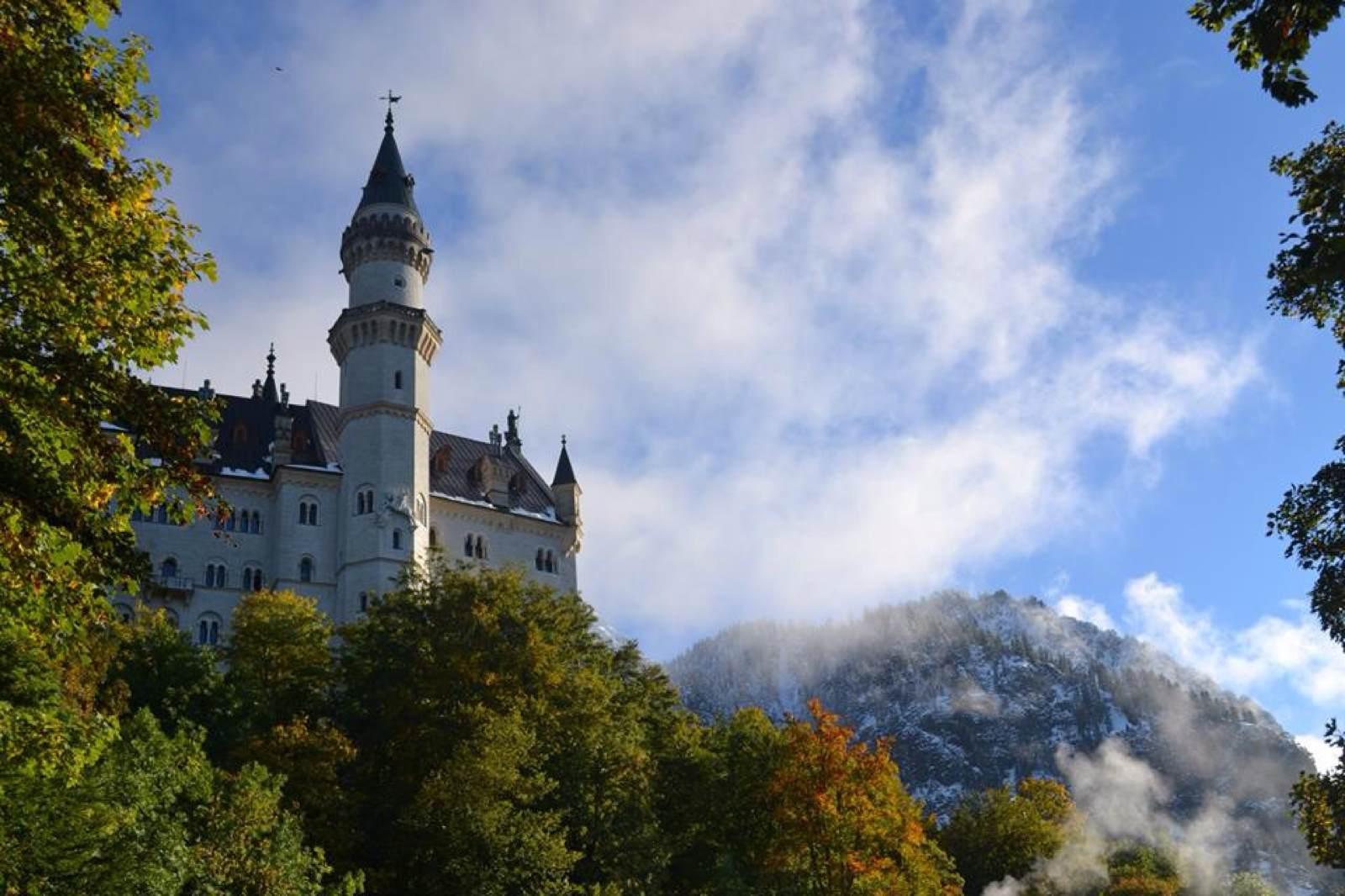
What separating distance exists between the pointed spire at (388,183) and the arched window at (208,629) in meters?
27.2

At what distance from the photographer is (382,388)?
2968 inches

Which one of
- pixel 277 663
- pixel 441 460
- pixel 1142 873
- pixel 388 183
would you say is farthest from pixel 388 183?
pixel 1142 873

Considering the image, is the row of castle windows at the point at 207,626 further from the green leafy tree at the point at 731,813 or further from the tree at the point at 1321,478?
the tree at the point at 1321,478

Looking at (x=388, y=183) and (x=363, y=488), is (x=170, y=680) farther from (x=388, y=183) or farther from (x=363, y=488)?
(x=388, y=183)

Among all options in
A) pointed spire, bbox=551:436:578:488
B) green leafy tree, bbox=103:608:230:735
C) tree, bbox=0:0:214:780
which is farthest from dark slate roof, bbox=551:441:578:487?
tree, bbox=0:0:214:780

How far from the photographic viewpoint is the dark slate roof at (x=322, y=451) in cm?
7588

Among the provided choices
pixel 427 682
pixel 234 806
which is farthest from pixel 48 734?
pixel 427 682

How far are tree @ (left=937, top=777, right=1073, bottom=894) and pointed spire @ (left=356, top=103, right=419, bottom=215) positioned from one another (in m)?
49.4

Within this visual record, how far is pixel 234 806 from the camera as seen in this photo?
2983 centimetres

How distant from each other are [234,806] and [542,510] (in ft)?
181

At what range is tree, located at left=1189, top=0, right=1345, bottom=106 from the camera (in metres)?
10.7

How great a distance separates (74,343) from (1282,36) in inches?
516

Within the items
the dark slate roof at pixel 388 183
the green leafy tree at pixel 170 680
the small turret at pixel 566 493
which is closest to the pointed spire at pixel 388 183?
the dark slate roof at pixel 388 183

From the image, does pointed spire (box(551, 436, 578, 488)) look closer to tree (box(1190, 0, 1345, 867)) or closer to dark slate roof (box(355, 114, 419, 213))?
dark slate roof (box(355, 114, 419, 213))
